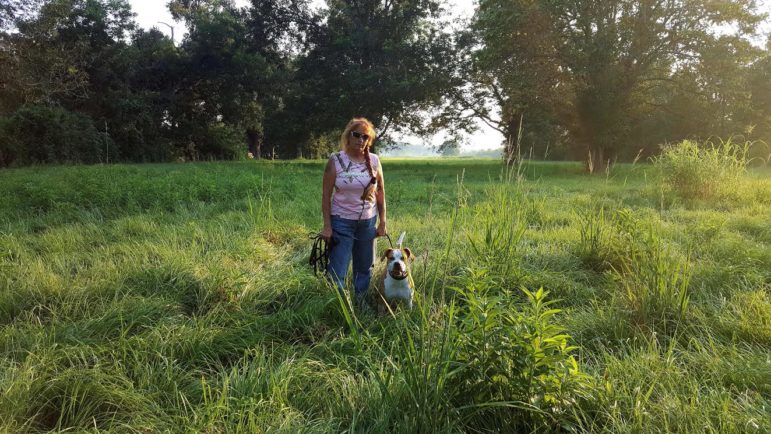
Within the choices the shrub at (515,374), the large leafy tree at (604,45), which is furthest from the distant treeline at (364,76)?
the shrub at (515,374)

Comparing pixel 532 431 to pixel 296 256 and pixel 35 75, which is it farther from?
pixel 35 75

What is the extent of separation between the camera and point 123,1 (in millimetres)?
23281

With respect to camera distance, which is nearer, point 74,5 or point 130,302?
point 130,302

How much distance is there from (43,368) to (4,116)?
19737 millimetres

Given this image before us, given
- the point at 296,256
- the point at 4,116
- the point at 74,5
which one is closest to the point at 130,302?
the point at 296,256

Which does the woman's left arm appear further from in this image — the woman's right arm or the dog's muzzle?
the dog's muzzle

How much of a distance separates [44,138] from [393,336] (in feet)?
66.5

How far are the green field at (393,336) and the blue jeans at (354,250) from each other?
0.24 metres

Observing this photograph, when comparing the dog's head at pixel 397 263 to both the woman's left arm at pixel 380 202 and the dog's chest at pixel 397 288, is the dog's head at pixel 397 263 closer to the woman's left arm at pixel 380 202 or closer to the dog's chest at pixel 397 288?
the dog's chest at pixel 397 288

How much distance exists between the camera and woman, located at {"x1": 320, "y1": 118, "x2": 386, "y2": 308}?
323 centimetres

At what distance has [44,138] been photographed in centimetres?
1689

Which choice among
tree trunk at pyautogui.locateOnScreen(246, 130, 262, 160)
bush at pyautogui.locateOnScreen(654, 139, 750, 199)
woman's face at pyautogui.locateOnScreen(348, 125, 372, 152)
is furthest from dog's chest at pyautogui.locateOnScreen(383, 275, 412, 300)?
tree trunk at pyautogui.locateOnScreen(246, 130, 262, 160)

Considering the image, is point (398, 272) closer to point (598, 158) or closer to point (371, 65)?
point (598, 158)

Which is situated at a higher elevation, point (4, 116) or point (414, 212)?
point (4, 116)
